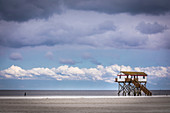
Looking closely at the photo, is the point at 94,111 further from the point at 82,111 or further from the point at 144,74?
the point at 144,74

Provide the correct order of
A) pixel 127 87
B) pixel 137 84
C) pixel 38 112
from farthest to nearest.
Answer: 1. pixel 127 87
2. pixel 137 84
3. pixel 38 112

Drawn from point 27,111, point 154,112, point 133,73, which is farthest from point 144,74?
point 27,111

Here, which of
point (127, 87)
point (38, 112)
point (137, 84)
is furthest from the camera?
point (127, 87)

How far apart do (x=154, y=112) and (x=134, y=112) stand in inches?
78.3

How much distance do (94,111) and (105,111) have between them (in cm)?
113

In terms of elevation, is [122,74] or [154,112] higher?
[122,74]

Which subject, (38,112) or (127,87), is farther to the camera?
(127,87)

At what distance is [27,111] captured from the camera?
26.1 metres

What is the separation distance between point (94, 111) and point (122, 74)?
4048 cm

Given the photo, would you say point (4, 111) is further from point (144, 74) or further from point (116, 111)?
point (144, 74)

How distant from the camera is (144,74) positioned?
6550cm

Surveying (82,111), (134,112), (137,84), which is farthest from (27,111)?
(137,84)

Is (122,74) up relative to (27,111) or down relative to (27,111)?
up

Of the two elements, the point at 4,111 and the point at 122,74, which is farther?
the point at 122,74
